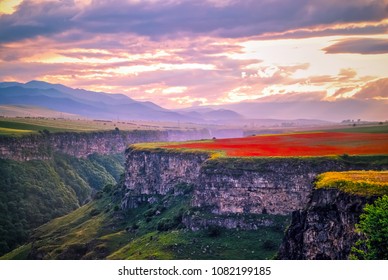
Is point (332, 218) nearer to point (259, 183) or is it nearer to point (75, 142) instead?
point (259, 183)

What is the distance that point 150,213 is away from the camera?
73125 mm

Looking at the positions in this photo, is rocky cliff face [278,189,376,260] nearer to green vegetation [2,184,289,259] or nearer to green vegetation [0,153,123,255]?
green vegetation [2,184,289,259]

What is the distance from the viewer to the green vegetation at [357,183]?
3597 centimetres

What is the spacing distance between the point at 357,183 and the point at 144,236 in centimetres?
3327

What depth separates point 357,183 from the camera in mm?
37531

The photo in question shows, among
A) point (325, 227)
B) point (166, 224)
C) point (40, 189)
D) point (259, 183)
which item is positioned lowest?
point (40, 189)

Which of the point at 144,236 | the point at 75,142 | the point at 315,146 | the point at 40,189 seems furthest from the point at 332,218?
the point at 75,142

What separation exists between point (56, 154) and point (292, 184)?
3722 inches

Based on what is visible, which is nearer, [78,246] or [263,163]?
[263,163]

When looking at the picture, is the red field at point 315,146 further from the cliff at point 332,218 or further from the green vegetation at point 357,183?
the cliff at point 332,218

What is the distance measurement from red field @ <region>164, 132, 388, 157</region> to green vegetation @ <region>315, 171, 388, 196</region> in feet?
57.0

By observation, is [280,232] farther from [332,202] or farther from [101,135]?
[101,135]

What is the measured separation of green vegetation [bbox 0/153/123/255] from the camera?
324 feet

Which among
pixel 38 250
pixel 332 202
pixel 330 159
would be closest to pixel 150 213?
pixel 38 250
